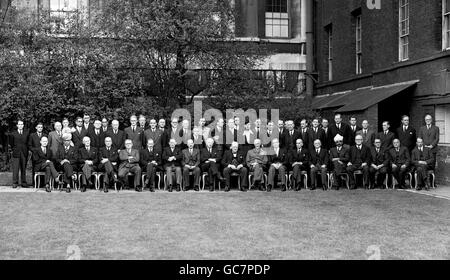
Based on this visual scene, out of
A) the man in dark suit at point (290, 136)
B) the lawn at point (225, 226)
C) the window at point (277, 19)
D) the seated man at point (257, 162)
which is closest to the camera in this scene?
the lawn at point (225, 226)

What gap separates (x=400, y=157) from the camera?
15742mm

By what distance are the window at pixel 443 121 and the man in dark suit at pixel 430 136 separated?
0.87m

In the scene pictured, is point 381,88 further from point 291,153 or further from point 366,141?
point 291,153

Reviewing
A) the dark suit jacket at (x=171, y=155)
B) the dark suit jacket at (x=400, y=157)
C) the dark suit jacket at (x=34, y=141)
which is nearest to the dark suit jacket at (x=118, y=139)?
the dark suit jacket at (x=171, y=155)

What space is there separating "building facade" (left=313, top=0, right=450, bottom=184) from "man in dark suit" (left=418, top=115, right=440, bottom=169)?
32.0 inches

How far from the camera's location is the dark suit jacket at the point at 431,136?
15.7m

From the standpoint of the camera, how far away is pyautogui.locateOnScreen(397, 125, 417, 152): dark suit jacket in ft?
54.6

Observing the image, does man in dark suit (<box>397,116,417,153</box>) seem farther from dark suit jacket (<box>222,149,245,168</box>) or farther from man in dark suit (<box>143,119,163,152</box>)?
man in dark suit (<box>143,119,163,152</box>)

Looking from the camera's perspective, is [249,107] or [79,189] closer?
[79,189]

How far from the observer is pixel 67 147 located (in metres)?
15.8

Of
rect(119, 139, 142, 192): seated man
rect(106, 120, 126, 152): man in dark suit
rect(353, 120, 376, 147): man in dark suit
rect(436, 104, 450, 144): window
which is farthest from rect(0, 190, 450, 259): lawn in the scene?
rect(436, 104, 450, 144): window

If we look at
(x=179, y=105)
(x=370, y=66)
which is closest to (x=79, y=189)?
(x=179, y=105)

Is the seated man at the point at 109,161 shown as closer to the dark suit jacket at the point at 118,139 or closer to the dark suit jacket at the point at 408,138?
the dark suit jacket at the point at 118,139

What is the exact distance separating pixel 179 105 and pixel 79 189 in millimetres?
4915
